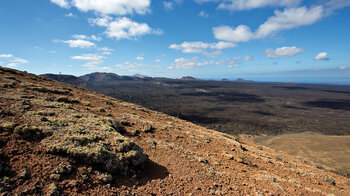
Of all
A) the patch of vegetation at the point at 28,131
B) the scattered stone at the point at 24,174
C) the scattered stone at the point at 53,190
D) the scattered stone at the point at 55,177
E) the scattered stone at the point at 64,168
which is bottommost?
the scattered stone at the point at 53,190

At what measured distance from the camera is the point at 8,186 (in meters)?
3.30

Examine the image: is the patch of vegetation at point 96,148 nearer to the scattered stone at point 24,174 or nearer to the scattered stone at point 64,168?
the scattered stone at point 64,168

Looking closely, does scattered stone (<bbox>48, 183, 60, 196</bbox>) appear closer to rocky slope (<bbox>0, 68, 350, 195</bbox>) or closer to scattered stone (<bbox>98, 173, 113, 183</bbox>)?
rocky slope (<bbox>0, 68, 350, 195</bbox>)

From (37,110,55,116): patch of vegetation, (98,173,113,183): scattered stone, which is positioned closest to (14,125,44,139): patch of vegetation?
(37,110,55,116): patch of vegetation

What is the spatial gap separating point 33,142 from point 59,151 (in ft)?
2.98

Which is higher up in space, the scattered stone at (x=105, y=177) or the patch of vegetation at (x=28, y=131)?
the patch of vegetation at (x=28, y=131)

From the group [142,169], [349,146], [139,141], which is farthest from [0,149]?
[349,146]

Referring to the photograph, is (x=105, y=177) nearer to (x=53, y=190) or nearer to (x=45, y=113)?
(x=53, y=190)

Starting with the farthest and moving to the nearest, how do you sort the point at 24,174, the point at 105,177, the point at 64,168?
the point at 105,177 → the point at 64,168 → the point at 24,174

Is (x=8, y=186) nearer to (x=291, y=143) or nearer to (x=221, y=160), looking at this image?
(x=221, y=160)

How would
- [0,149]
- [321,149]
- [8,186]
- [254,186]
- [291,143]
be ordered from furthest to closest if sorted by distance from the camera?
[291,143] → [321,149] → [254,186] → [0,149] → [8,186]

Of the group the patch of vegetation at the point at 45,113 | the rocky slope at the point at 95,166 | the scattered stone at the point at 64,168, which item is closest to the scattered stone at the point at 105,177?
the rocky slope at the point at 95,166

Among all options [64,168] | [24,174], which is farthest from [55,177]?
[24,174]

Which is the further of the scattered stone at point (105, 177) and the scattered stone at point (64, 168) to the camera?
the scattered stone at point (105, 177)
